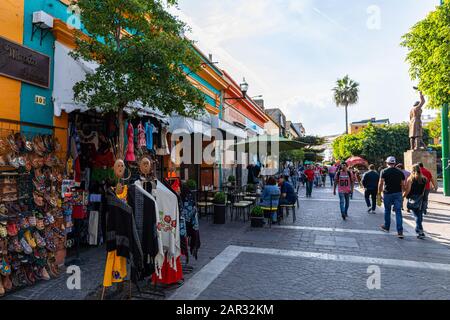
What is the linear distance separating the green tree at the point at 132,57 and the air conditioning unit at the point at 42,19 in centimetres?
68

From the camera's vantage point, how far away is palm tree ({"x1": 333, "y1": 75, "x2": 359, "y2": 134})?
5309cm

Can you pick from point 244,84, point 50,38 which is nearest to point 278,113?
point 244,84

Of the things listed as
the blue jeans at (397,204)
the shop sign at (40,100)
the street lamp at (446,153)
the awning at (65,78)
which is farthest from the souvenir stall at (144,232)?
the street lamp at (446,153)

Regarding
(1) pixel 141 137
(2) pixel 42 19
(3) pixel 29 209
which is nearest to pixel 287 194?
(1) pixel 141 137

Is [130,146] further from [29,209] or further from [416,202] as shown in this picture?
[416,202]

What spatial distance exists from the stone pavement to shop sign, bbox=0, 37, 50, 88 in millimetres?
3344

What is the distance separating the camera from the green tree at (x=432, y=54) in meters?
8.55

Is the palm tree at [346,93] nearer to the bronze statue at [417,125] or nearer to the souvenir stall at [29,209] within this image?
the bronze statue at [417,125]

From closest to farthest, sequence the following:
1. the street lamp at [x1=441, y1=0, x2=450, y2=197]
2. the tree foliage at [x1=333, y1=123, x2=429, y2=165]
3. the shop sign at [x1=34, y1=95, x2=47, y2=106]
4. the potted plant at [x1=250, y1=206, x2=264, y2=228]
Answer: the shop sign at [x1=34, y1=95, x2=47, y2=106] → the potted plant at [x1=250, y1=206, x2=264, y2=228] → the street lamp at [x1=441, y1=0, x2=450, y2=197] → the tree foliage at [x1=333, y1=123, x2=429, y2=165]

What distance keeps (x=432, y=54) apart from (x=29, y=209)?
35.6 feet

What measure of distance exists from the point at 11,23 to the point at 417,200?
910 centimetres

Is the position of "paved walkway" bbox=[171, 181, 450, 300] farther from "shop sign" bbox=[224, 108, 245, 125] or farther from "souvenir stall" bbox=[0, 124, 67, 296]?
"shop sign" bbox=[224, 108, 245, 125]

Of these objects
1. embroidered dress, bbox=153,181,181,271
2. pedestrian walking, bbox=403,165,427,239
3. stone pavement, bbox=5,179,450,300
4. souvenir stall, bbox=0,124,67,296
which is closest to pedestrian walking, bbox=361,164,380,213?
stone pavement, bbox=5,179,450,300
